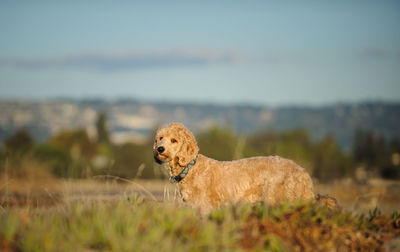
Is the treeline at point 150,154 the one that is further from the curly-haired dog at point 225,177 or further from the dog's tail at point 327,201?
the dog's tail at point 327,201

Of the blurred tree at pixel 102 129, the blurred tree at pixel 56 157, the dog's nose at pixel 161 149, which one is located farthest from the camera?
the blurred tree at pixel 102 129

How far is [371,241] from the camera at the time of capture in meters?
9.43

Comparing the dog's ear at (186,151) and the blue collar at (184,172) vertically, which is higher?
the dog's ear at (186,151)

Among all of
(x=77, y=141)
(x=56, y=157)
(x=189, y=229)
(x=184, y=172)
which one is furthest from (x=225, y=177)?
(x=77, y=141)

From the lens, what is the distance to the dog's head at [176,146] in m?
9.83

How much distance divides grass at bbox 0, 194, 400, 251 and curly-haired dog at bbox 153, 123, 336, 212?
1.08 ft

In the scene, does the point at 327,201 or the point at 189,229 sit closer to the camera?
the point at 189,229

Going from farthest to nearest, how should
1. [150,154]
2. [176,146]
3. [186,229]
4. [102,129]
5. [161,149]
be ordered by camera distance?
1. [102,129]
2. [150,154]
3. [176,146]
4. [161,149]
5. [186,229]

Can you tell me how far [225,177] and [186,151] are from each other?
829 millimetres

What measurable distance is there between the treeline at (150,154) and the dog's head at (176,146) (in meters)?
1.04

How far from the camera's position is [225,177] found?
9.83 meters

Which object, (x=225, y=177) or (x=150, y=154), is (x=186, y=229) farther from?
(x=150, y=154)

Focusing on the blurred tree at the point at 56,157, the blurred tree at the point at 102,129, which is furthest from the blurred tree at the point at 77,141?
the blurred tree at the point at 56,157

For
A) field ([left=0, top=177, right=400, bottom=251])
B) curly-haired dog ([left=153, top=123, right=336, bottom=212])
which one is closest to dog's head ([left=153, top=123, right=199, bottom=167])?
curly-haired dog ([left=153, top=123, right=336, bottom=212])
